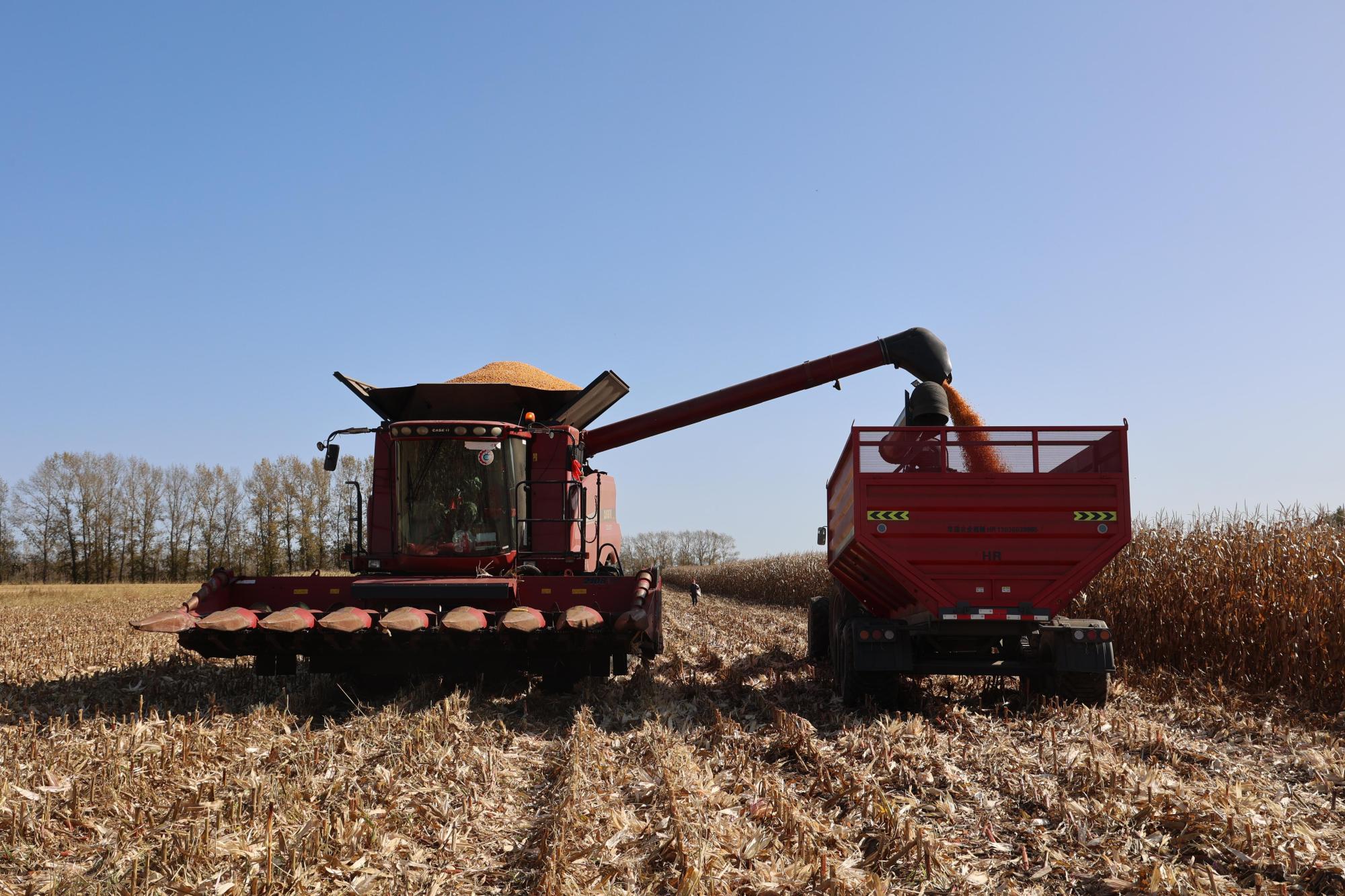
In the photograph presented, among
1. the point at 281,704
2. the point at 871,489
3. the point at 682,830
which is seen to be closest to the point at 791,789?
the point at 682,830

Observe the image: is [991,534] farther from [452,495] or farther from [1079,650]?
[452,495]

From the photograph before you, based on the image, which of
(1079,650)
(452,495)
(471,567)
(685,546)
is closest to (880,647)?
(1079,650)

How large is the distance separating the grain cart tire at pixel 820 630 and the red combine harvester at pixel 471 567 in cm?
284

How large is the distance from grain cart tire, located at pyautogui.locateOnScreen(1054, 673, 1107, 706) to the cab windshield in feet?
17.6

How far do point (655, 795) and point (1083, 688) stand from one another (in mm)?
4642

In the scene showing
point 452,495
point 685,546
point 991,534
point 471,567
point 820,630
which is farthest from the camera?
point 685,546

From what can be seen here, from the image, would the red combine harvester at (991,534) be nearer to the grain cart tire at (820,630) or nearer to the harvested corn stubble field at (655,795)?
the harvested corn stubble field at (655,795)

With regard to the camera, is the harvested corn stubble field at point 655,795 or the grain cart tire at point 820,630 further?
the grain cart tire at point 820,630

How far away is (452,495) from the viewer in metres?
9.45

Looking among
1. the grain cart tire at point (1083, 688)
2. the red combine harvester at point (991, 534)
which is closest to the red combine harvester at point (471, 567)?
the red combine harvester at point (991, 534)

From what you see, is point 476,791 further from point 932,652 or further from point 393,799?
point 932,652

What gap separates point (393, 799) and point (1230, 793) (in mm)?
4528

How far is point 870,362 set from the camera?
1168 cm

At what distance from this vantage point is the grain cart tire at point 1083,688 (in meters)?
8.02
